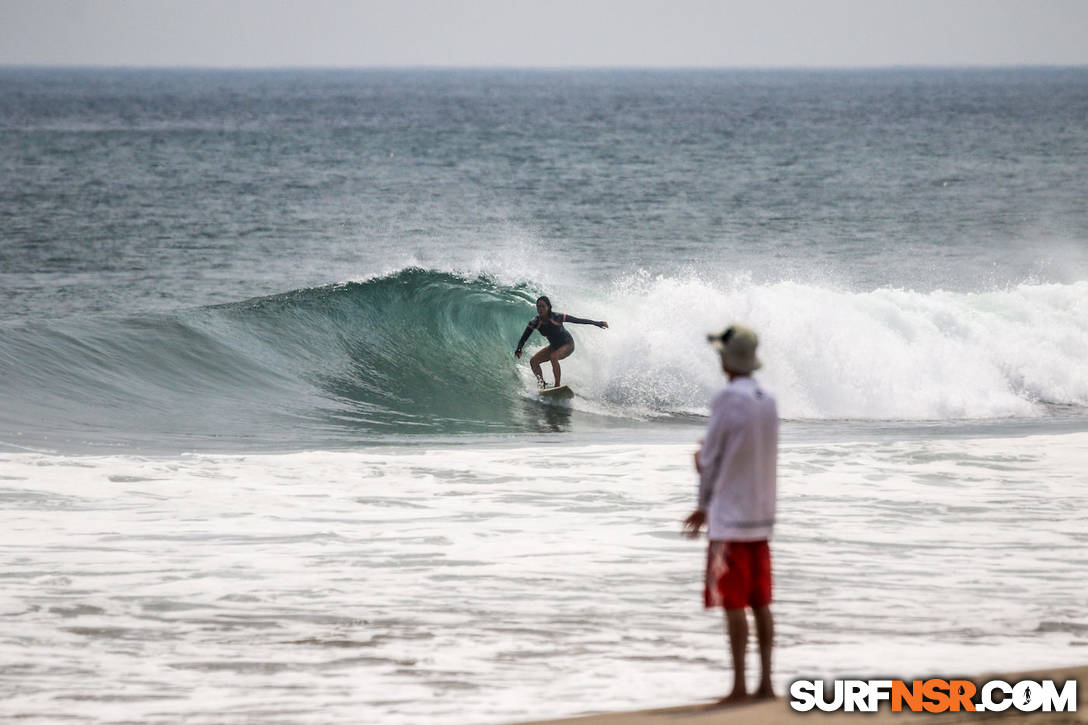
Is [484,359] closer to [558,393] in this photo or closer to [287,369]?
[558,393]

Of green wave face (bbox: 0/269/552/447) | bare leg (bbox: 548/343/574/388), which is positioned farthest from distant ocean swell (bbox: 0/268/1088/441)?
bare leg (bbox: 548/343/574/388)

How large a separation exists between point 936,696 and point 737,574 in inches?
39.1

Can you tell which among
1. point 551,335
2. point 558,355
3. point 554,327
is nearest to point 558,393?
point 558,355

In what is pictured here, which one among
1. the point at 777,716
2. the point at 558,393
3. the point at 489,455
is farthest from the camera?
the point at 558,393

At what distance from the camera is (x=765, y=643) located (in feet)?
16.3

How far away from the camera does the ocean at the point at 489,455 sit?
6.00 m

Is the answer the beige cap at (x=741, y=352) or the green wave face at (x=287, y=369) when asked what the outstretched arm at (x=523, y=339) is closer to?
the green wave face at (x=287, y=369)

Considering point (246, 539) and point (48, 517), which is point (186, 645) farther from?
point (48, 517)

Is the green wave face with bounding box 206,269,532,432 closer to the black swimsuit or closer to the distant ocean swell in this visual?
the distant ocean swell

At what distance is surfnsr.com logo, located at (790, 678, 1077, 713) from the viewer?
4.76m

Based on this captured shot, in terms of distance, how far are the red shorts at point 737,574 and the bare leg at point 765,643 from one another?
6 cm

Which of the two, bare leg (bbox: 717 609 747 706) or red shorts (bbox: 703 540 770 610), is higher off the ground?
red shorts (bbox: 703 540 770 610)

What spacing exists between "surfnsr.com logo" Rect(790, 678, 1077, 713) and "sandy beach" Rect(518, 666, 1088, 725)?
Answer: 48mm

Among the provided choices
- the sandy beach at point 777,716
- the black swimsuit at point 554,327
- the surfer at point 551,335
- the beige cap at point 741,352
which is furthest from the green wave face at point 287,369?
the beige cap at point 741,352
